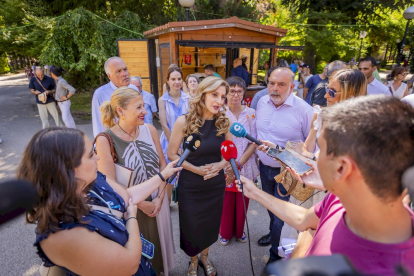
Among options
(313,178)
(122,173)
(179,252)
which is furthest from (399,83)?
(122,173)

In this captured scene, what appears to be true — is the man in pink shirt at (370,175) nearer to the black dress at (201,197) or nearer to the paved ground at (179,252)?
the black dress at (201,197)

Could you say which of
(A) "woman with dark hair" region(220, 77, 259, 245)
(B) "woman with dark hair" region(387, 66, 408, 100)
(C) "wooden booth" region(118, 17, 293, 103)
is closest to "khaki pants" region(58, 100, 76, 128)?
(C) "wooden booth" region(118, 17, 293, 103)

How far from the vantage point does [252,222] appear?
3777 mm

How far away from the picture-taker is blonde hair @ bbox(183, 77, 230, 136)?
250 cm

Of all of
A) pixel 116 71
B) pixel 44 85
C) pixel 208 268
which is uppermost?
pixel 116 71

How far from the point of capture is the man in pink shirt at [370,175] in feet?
2.75

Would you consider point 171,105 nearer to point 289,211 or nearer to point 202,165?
point 202,165

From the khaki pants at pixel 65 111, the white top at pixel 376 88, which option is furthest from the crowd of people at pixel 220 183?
the khaki pants at pixel 65 111

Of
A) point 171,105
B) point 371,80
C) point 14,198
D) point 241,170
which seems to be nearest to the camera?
point 14,198

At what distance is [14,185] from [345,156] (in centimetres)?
118

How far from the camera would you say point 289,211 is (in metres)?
1.59

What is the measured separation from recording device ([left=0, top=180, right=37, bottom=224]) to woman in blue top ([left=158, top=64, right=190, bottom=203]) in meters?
3.23

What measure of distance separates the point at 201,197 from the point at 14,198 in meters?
1.92

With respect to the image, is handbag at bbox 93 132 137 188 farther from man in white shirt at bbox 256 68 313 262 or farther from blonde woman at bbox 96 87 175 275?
man in white shirt at bbox 256 68 313 262
